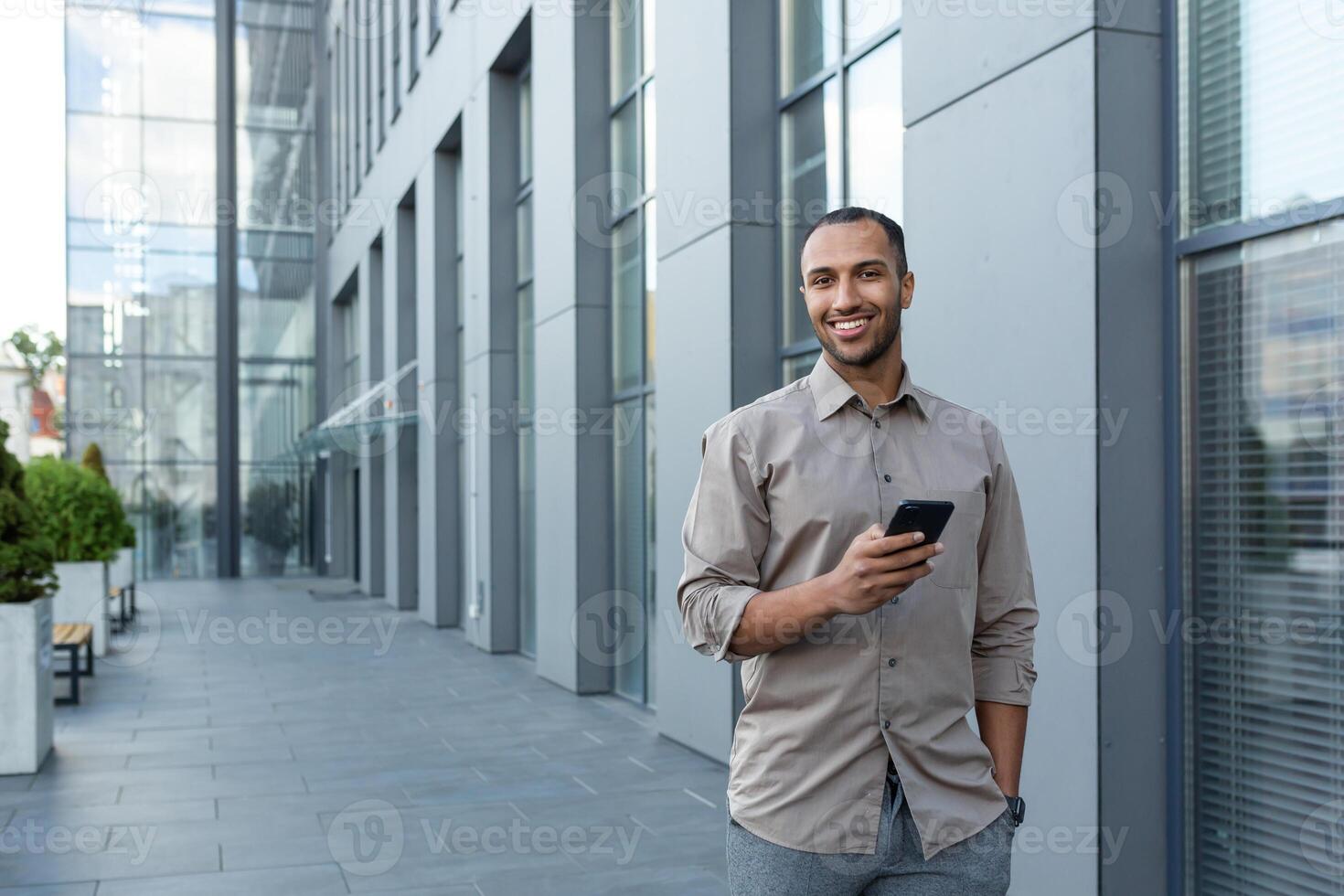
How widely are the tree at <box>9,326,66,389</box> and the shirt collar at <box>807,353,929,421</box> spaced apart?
237 feet

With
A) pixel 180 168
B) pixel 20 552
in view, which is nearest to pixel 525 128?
pixel 20 552

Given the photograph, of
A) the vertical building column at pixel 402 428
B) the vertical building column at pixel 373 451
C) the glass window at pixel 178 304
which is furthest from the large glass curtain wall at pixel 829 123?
the glass window at pixel 178 304

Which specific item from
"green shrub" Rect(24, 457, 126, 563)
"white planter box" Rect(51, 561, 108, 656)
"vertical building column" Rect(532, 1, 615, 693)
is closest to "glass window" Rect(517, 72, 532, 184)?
"vertical building column" Rect(532, 1, 615, 693)

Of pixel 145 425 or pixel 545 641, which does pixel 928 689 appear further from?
pixel 145 425

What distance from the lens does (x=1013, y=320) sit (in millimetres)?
5047

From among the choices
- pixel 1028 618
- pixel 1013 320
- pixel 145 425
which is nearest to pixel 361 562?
pixel 145 425

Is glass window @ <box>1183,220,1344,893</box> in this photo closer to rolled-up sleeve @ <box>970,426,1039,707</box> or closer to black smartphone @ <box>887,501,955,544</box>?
rolled-up sleeve @ <box>970,426,1039,707</box>

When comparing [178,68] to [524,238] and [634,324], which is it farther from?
[634,324]

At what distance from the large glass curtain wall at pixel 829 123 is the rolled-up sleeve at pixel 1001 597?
16.1ft

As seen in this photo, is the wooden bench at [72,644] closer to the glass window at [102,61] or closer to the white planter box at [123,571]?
the white planter box at [123,571]

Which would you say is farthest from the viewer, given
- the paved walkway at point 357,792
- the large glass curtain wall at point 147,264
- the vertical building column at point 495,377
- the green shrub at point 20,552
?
the large glass curtain wall at point 147,264

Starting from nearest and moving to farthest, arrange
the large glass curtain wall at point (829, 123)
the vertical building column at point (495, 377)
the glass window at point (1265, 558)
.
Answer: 1. the glass window at point (1265, 558)
2. the large glass curtain wall at point (829, 123)
3. the vertical building column at point (495, 377)

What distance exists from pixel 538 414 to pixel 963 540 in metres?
→ 11.2

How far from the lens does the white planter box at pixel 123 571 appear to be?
19.6 metres
